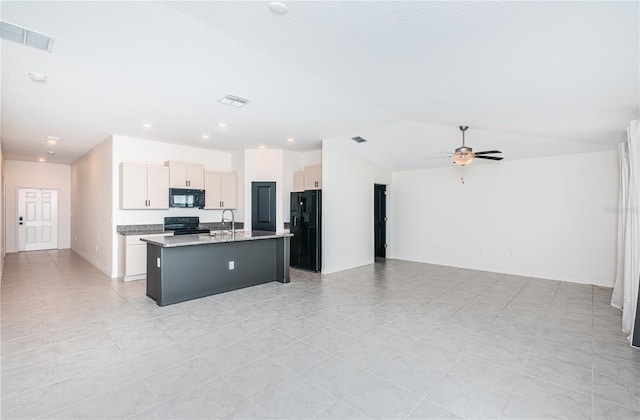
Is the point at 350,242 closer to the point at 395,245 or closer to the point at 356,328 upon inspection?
the point at 395,245

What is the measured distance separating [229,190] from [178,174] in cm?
124

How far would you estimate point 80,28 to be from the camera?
233cm

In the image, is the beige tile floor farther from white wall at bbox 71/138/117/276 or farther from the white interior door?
the white interior door

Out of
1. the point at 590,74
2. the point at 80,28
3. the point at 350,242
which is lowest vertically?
the point at 350,242

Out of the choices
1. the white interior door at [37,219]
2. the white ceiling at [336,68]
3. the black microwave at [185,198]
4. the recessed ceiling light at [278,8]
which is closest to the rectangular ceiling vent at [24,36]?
the white ceiling at [336,68]

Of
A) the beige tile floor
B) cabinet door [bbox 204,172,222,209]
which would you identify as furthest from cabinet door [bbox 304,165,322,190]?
the beige tile floor

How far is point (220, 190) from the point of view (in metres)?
7.24

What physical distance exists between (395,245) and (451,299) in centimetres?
381

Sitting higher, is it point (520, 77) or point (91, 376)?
point (520, 77)

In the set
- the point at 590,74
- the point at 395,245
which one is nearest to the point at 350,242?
the point at 395,245

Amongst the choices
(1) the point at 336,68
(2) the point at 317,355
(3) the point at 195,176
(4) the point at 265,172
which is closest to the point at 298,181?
(4) the point at 265,172

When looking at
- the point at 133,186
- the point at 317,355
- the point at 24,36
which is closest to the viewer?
the point at 24,36

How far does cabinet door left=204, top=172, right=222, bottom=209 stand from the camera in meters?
7.02

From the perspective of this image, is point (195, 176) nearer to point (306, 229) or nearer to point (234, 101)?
point (306, 229)
